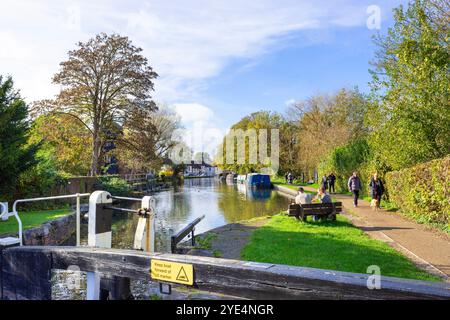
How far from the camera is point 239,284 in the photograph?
9.98 feet

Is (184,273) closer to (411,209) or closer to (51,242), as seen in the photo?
(51,242)

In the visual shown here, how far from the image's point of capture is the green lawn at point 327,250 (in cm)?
728

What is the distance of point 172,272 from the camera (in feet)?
11.0

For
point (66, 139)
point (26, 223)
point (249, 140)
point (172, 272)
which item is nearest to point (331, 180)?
point (66, 139)

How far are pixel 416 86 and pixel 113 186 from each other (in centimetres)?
Result: 2030

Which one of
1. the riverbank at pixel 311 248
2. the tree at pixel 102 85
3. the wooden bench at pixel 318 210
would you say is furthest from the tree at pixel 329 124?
the riverbank at pixel 311 248

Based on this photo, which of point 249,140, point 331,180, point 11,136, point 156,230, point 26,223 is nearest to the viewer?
point 26,223

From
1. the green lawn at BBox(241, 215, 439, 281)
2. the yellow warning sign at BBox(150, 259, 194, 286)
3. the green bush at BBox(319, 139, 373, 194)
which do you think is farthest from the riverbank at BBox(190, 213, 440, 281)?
the green bush at BBox(319, 139, 373, 194)

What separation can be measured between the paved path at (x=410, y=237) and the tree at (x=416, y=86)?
3.25 m

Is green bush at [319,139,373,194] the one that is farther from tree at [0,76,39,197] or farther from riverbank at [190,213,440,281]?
tree at [0,76,39,197]

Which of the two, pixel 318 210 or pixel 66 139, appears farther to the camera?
pixel 66 139

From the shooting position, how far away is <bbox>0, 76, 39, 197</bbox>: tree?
569 inches

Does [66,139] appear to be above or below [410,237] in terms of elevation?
above

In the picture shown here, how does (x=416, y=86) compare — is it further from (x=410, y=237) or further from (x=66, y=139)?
(x=66, y=139)
